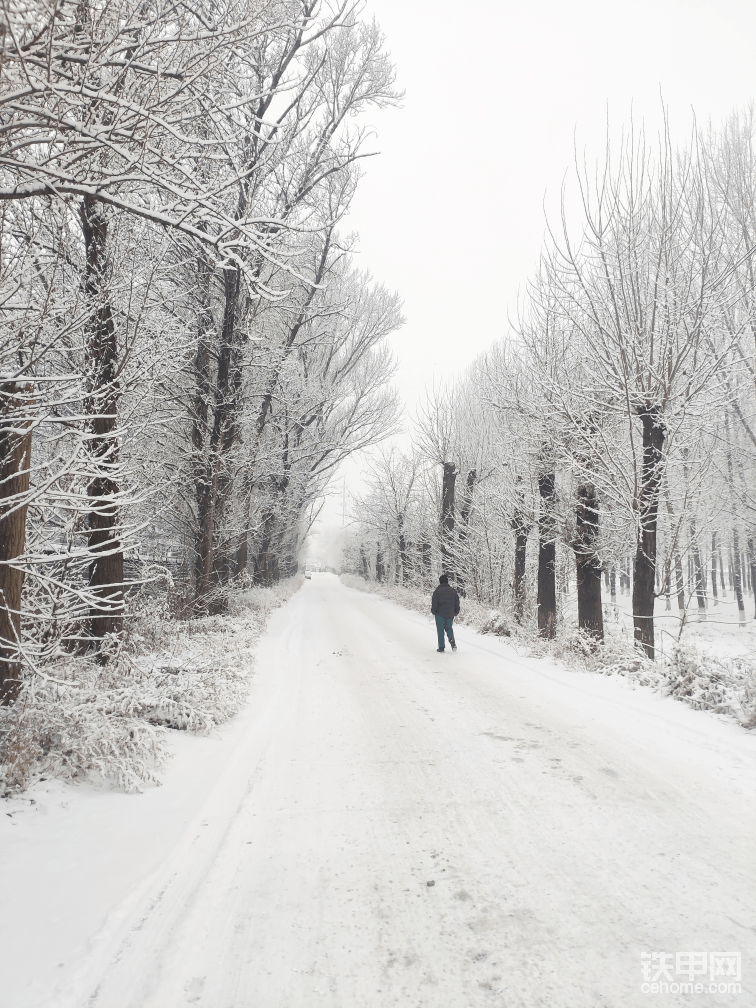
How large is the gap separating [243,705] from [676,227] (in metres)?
9.93

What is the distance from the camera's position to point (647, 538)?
351 inches

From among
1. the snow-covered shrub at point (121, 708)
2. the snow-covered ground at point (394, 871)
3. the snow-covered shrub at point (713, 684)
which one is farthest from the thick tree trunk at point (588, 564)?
the snow-covered shrub at point (121, 708)

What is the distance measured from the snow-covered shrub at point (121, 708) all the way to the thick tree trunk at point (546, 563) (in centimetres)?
710

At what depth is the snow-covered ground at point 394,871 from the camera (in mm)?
2248

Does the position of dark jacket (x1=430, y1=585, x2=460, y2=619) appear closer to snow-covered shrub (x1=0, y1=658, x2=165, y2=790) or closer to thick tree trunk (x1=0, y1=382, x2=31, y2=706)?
snow-covered shrub (x1=0, y1=658, x2=165, y2=790)

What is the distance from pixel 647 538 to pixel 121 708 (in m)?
8.18

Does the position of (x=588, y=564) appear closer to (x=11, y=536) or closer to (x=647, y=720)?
(x=647, y=720)

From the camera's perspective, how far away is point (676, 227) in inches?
340

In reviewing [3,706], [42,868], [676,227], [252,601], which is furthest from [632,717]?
[252,601]

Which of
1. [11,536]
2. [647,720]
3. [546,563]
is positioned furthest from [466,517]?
[11,536]

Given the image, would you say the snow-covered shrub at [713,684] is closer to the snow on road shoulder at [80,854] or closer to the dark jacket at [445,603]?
the dark jacket at [445,603]

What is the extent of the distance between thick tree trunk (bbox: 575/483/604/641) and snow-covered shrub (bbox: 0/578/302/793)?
Answer: 6.91m

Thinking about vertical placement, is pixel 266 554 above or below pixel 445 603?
above

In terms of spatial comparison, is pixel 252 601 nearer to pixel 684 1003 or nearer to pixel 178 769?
pixel 178 769
